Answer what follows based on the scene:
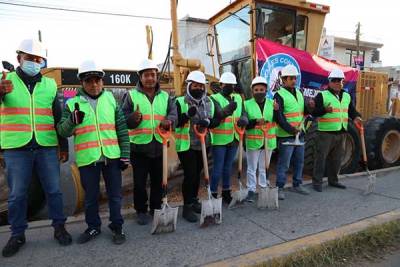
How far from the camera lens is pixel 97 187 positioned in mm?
3705

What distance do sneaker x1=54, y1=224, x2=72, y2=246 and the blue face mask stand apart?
5.12 ft

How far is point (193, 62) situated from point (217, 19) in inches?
76.1

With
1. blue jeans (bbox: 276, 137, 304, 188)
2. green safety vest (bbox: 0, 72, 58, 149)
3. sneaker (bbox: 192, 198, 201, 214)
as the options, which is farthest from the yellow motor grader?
green safety vest (bbox: 0, 72, 58, 149)

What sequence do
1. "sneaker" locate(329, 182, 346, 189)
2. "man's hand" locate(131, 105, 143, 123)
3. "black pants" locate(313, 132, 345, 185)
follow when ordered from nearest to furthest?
"man's hand" locate(131, 105, 143, 123) < "black pants" locate(313, 132, 345, 185) < "sneaker" locate(329, 182, 346, 189)

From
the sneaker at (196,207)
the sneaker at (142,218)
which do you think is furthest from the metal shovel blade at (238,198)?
the sneaker at (142,218)

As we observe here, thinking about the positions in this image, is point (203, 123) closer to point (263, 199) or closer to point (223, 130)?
point (223, 130)

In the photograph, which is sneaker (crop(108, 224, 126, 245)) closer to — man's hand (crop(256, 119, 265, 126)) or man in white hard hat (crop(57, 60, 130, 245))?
man in white hard hat (crop(57, 60, 130, 245))

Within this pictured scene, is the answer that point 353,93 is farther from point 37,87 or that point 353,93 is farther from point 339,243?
point 37,87

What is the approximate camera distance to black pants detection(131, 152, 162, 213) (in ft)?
13.5

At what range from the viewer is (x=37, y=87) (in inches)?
137

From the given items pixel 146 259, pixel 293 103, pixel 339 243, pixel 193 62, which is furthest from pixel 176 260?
pixel 193 62

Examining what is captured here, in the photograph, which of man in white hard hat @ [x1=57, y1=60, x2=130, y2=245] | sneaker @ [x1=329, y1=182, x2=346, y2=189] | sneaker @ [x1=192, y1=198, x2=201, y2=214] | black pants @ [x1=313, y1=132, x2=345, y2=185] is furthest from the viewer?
sneaker @ [x1=329, y1=182, x2=346, y2=189]

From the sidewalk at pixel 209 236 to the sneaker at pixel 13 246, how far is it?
0.19ft

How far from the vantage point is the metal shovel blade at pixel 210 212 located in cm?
417
